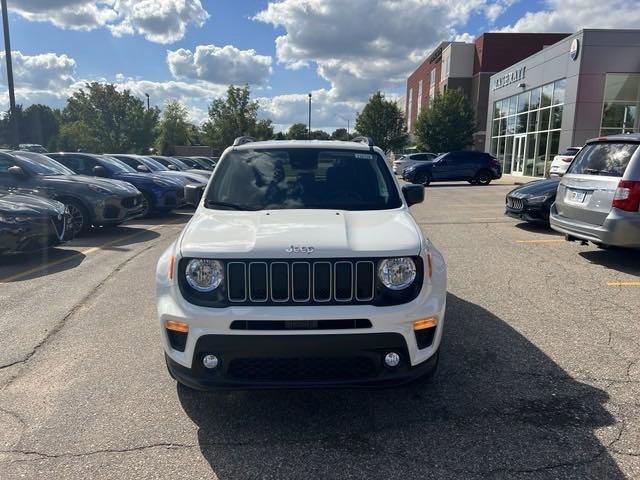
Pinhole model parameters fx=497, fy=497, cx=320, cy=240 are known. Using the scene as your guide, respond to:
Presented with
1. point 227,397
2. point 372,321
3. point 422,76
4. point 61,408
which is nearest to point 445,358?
point 372,321

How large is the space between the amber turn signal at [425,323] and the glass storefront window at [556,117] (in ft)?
88.9

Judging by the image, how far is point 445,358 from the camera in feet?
13.0

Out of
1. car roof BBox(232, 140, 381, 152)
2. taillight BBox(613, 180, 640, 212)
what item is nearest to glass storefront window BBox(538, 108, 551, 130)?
taillight BBox(613, 180, 640, 212)

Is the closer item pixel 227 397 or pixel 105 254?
pixel 227 397

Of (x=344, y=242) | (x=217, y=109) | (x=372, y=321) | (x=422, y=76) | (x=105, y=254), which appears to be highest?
(x=422, y=76)

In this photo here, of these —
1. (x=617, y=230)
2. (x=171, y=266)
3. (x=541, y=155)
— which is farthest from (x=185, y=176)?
(x=541, y=155)

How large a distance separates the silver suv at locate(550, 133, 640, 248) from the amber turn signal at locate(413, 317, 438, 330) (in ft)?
15.1

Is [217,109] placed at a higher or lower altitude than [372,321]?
higher

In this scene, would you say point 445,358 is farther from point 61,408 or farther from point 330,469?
point 61,408

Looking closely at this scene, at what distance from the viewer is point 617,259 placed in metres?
7.38

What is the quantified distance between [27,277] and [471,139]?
41760 mm

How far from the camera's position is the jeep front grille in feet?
9.39

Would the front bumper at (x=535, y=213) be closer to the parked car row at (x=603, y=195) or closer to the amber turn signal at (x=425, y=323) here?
the parked car row at (x=603, y=195)

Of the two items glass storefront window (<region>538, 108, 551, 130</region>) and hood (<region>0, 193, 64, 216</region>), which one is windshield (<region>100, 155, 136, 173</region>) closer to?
hood (<region>0, 193, 64, 216</region>)
